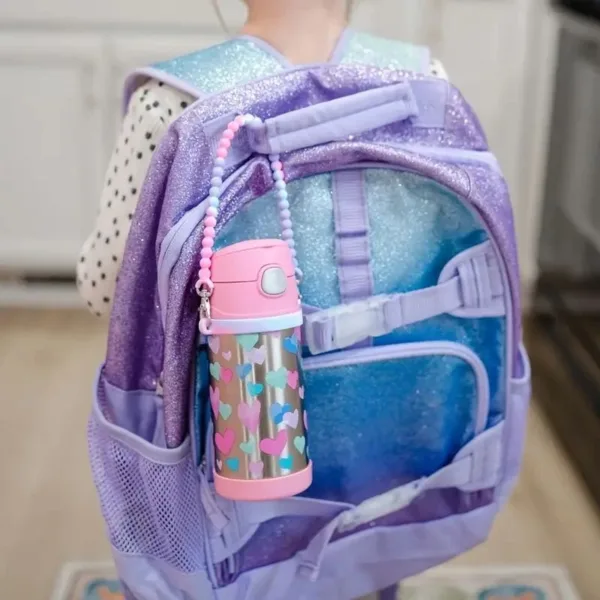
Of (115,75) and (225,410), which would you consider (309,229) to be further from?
(115,75)

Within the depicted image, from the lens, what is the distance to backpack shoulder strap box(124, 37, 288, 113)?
0.72m

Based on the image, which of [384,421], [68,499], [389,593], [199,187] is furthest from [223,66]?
[68,499]

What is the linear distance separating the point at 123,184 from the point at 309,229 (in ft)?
0.59

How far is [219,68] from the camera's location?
72 cm

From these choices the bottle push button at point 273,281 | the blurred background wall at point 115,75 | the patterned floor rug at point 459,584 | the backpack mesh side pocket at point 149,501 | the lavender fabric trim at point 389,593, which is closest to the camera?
the bottle push button at point 273,281

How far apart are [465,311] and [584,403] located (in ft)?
3.24

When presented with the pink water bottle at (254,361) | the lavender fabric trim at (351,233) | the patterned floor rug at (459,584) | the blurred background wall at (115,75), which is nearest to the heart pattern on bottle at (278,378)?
the pink water bottle at (254,361)

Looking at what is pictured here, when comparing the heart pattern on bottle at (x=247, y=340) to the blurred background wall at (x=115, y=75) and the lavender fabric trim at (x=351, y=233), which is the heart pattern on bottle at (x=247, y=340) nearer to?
the lavender fabric trim at (x=351, y=233)

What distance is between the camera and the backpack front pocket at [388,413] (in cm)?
75

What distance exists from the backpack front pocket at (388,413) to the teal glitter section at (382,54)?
0.24 m

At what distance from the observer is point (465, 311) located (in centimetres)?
77

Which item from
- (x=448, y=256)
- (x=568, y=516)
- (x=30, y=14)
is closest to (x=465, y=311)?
(x=448, y=256)

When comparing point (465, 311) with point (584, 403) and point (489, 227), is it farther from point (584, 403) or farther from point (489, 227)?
point (584, 403)

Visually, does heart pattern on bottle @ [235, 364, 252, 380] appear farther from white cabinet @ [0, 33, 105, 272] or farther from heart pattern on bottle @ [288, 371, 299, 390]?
white cabinet @ [0, 33, 105, 272]
